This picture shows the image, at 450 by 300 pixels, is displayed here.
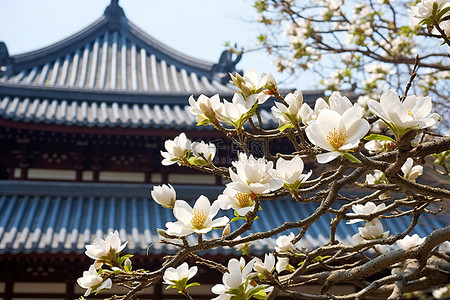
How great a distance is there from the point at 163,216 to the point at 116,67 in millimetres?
4514

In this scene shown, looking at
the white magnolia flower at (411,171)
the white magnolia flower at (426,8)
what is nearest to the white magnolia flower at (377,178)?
the white magnolia flower at (411,171)

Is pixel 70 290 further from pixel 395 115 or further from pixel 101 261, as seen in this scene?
pixel 395 115

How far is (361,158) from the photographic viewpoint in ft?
4.99

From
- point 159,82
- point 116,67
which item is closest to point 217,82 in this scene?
point 159,82

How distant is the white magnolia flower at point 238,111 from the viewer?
1.76m

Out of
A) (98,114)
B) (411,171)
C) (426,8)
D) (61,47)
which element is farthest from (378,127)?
(61,47)

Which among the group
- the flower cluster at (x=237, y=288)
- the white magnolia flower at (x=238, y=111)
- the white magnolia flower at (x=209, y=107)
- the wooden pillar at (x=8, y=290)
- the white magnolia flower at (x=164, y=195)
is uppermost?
the wooden pillar at (x=8, y=290)

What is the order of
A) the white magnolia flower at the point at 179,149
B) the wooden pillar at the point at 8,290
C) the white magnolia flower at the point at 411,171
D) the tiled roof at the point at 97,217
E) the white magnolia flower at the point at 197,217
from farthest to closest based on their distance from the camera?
the wooden pillar at the point at 8,290 < the tiled roof at the point at 97,217 < the white magnolia flower at the point at 411,171 < the white magnolia flower at the point at 179,149 < the white magnolia flower at the point at 197,217

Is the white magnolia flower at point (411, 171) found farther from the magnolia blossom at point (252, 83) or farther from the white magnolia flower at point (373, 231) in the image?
the magnolia blossom at point (252, 83)

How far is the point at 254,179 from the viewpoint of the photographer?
156cm

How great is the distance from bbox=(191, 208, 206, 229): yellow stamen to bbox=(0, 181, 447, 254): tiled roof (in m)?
4.03

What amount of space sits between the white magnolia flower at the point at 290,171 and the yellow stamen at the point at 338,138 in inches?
7.0

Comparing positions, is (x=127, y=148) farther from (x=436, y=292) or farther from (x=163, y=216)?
(x=436, y=292)

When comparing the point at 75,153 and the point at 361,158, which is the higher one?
the point at 75,153
